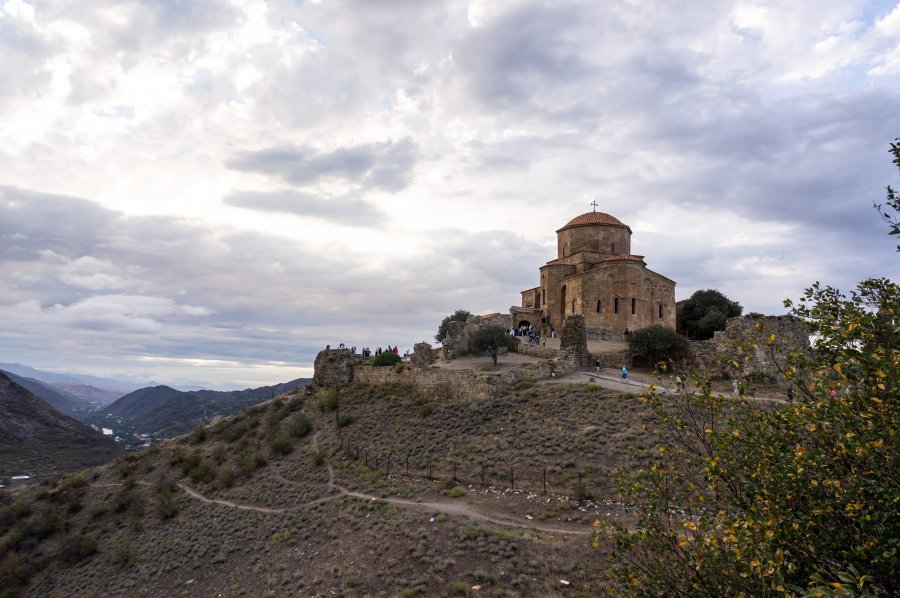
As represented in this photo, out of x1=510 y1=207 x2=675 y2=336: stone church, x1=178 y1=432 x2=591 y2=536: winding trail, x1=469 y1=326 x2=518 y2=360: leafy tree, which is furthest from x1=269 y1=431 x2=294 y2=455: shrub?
x1=510 y1=207 x2=675 y2=336: stone church

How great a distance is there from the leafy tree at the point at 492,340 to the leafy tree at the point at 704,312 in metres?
16.1

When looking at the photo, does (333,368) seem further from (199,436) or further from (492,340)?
(492,340)

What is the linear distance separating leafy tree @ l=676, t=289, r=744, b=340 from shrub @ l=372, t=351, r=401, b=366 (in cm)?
2413

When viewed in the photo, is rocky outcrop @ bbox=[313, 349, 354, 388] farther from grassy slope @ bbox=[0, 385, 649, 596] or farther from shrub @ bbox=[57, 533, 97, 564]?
shrub @ bbox=[57, 533, 97, 564]

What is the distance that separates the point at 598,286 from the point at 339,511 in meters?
25.9

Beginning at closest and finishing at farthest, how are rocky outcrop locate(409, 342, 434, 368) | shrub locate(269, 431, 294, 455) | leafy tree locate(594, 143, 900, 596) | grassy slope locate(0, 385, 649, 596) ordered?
leafy tree locate(594, 143, 900, 596) < grassy slope locate(0, 385, 649, 596) < shrub locate(269, 431, 294, 455) < rocky outcrop locate(409, 342, 434, 368)

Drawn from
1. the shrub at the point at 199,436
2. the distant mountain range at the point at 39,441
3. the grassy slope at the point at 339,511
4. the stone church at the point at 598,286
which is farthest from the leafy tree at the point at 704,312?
the distant mountain range at the point at 39,441

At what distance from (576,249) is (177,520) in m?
34.2

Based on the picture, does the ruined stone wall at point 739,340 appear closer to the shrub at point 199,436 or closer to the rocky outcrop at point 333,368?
the rocky outcrop at point 333,368

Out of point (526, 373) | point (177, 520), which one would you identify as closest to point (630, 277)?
point (526, 373)

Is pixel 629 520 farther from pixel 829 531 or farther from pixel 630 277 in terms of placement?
pixel 630 277

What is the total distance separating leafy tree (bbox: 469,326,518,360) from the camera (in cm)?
3553

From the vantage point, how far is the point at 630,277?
36.9 metres

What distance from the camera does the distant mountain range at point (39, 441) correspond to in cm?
5178
